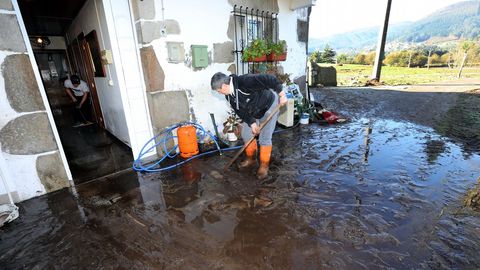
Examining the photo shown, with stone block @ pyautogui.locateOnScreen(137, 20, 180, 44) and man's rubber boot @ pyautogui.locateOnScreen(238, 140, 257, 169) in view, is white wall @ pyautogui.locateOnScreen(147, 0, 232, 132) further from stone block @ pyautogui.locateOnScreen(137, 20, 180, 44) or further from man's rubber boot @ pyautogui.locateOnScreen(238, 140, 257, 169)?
man's rubber boot @ pyautogui.locateOnScreen(238, 140, 257, 169)

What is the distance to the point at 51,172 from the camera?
3.25 metres

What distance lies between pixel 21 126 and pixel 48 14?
205 inches

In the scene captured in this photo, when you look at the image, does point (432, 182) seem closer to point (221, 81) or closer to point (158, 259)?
point (221, 81)

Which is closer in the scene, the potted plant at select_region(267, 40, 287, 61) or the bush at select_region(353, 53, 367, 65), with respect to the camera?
the potted plant at select_region(267, 40, 287, 61)

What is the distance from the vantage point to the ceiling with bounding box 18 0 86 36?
5.13m

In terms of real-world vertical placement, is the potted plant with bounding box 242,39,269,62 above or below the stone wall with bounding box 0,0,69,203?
above

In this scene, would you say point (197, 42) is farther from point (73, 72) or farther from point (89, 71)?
point (73, 72)

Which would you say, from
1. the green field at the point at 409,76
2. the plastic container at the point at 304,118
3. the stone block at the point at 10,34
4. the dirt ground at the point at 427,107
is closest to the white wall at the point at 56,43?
the stone block at the point at 10,34

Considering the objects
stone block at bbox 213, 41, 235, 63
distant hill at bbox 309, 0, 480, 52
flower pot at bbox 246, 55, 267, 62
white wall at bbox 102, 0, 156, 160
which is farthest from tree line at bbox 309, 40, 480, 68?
distant hill at bbox 309, 0, 480, 52

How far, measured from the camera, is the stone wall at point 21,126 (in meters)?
2.72

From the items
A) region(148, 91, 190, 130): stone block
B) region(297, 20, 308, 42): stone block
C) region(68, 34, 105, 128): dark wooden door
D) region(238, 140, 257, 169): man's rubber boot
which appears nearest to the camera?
region(238, 140, 257, 169): man's rubber boot

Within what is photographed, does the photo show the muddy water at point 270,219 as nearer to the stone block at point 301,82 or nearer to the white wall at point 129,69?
the white wall at point 129,69

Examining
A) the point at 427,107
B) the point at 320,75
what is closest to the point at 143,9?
Answer: the point at 427,107

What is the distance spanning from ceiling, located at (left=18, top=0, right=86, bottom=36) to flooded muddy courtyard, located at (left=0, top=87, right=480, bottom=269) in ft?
14.8
